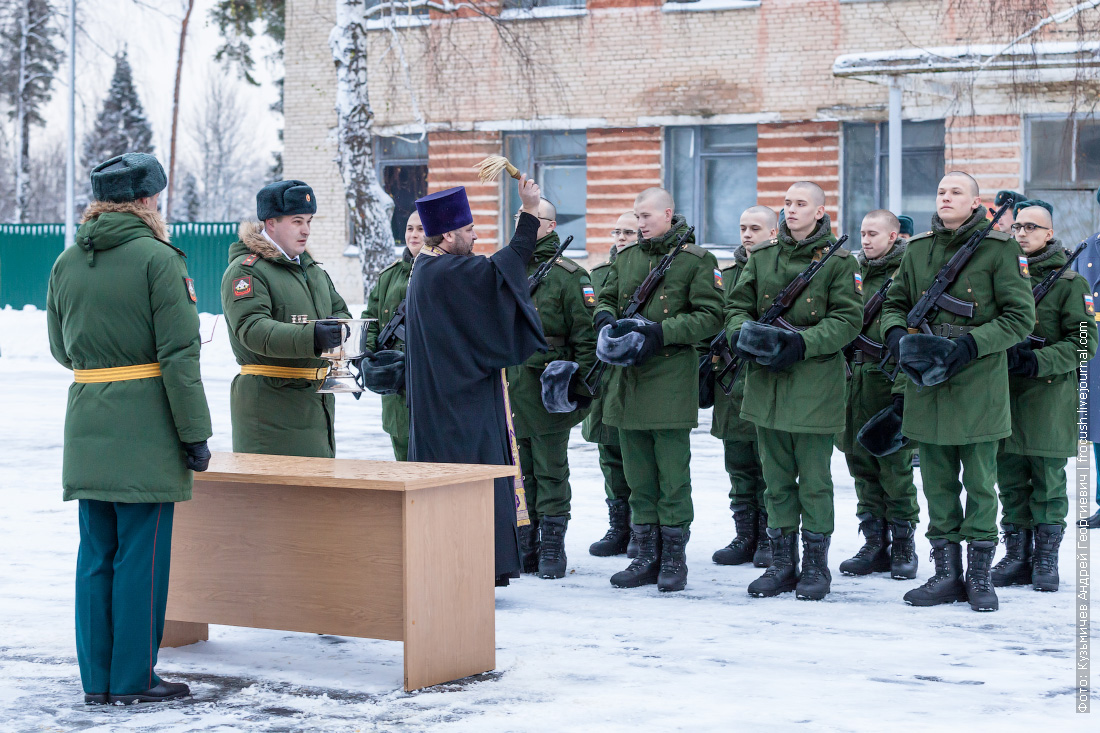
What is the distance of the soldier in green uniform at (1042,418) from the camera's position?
263 inches

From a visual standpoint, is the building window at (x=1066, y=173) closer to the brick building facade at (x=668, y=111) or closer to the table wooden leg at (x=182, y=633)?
the brick building facade at (x=668, y=111)

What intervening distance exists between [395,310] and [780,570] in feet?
8.24

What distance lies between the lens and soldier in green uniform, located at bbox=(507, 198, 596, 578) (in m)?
7.16

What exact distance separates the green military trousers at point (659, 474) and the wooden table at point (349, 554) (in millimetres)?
1808

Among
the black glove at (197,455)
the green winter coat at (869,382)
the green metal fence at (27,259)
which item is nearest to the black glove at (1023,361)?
the green winter coat at (869,382)

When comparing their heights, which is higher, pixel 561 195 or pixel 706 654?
pixel 561 195

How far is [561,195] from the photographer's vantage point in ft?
69.2

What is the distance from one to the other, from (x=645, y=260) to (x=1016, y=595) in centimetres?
243

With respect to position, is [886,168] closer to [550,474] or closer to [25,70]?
[550,474]

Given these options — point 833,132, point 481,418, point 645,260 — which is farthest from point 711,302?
point 833,132

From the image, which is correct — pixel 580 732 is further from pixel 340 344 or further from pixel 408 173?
pixel 408 173

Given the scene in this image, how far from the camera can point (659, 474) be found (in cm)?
700

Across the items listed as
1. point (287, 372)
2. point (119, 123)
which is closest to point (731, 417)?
point (287, 372)

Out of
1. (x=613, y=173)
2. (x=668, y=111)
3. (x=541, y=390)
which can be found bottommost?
(x=541, y=390)
